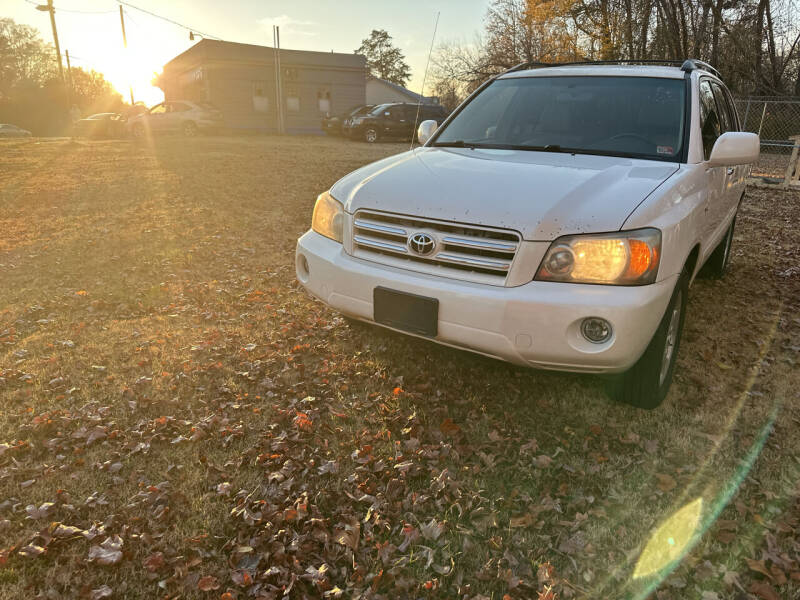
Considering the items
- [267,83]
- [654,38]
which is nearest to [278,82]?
[267,83]

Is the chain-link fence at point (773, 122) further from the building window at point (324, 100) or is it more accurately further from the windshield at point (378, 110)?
the building window at point (324, 100)

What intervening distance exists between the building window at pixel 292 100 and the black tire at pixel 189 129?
34.2ft

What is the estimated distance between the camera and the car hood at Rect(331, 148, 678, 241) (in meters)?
2.58

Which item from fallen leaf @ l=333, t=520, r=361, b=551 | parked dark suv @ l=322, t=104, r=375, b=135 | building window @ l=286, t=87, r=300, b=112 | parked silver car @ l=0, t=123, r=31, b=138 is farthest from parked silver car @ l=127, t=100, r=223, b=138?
fallen leaf @ l=333, t=520, r=361, b=551

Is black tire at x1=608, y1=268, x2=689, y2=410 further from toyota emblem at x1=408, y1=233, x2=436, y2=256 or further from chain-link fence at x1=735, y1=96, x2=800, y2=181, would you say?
chain-link fence at x1=735, y1=96, x2=800, y2=181

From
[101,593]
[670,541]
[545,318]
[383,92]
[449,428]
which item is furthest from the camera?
[383,92]

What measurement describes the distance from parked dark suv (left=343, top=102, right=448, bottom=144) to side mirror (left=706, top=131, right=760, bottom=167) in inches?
762

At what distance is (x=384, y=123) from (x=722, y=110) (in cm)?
1841

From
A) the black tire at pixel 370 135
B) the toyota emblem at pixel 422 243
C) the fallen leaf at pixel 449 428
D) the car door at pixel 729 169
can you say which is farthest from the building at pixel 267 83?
the fallen leaf at pixel 449 428

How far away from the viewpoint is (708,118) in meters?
4.00

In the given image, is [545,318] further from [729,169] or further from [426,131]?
[729,169]

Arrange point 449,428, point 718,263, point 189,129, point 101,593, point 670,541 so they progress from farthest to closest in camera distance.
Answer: point 189,129, point 718,263, point 449,428, point 670,541, point 101,593

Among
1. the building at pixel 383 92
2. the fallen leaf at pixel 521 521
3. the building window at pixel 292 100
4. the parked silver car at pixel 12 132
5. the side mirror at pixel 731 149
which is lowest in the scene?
the fallen leaf at pixel 521 521

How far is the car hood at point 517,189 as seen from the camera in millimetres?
2580
